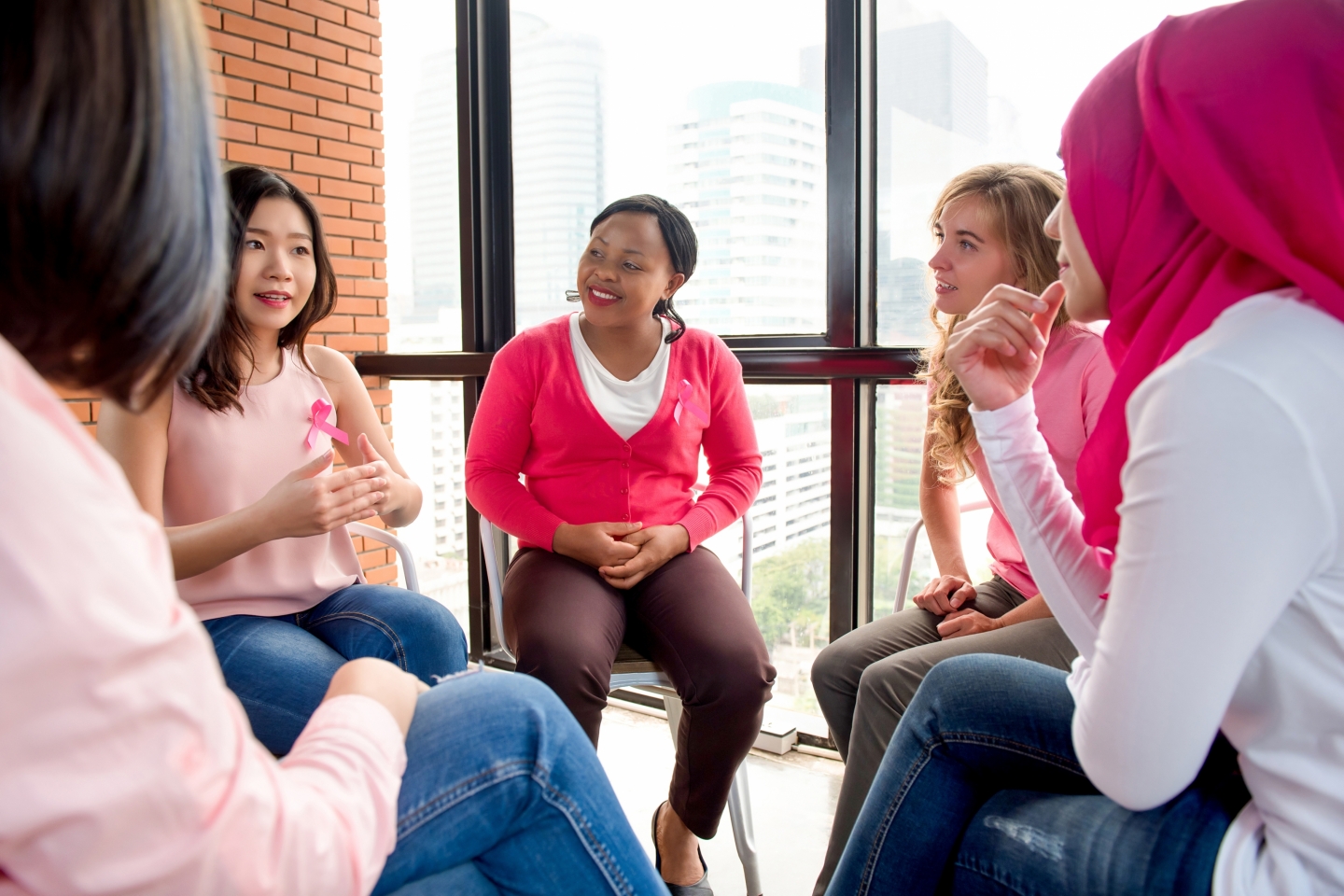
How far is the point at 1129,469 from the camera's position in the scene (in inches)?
31.6

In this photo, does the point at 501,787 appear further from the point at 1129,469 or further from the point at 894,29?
the point at 894,29

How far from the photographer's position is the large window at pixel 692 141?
8.54 ft

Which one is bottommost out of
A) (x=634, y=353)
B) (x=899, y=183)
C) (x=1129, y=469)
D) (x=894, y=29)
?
(x=1129, y=469)

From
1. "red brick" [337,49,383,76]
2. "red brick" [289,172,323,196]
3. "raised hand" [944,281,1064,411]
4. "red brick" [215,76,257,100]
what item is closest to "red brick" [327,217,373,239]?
"red brick" [289,172,323,196]

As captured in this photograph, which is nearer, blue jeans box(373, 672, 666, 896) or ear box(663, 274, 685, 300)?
blue jeans box(373, 672, 666, 896)

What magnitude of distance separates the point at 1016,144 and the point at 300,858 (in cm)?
227

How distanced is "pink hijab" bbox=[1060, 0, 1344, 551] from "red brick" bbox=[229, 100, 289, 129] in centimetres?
293

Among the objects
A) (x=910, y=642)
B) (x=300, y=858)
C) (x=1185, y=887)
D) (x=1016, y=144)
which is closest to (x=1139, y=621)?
(x=1185, y=887)

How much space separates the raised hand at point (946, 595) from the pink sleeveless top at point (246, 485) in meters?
1.18

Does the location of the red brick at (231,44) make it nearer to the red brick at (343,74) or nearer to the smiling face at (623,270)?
the red brick at (343,74)

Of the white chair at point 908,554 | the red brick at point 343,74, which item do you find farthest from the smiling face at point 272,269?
the red brick at point 343,74

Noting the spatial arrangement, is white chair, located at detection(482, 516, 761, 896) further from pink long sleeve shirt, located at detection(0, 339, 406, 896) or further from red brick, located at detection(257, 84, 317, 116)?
red brick, located at detection(257, 84, 317, 116)

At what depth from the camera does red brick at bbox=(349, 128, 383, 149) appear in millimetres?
3418

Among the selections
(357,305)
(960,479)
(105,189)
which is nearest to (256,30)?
(357,305)
